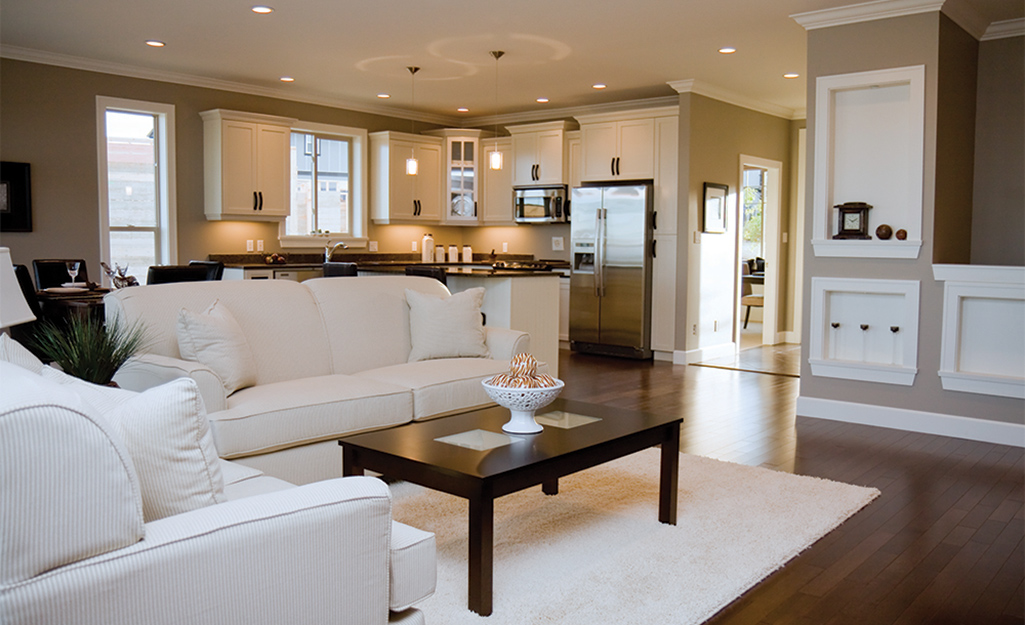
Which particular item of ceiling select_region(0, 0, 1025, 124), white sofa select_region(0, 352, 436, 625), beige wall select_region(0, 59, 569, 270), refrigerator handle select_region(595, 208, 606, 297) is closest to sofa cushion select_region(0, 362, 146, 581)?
white sofa select_region(0, 352, 436, 625)

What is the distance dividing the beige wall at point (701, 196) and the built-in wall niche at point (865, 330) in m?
2.29

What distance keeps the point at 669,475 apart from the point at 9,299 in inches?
92.0

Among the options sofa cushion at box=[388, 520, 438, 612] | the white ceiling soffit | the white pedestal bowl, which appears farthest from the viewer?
the white ceiling soffit

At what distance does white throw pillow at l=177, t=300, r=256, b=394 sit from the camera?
3.24 meters

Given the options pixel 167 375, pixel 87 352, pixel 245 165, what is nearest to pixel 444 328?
pixel 167 375

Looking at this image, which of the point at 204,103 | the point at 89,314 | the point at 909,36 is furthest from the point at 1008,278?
the point at 204,103

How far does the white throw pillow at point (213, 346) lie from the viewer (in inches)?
128

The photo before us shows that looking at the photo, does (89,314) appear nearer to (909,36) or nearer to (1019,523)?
(1019,523)

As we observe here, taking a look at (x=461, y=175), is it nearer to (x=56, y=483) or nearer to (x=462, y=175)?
(x=462, y=175)

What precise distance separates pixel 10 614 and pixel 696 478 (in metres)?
3.06

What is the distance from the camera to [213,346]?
3.25 m

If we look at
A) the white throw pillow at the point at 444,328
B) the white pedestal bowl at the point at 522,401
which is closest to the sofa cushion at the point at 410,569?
the white pedestal bowl at the point at 522,401

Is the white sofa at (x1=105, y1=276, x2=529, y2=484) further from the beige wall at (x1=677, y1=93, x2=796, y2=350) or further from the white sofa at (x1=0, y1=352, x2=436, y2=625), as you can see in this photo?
the beige wall at (x1=677, y1=93, x2=796, y2=350)

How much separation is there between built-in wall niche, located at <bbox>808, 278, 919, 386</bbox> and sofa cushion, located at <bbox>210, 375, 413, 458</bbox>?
309 cm
